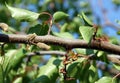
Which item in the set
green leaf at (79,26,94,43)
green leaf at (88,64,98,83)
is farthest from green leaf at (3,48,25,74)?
green leaf at (79,26,94,43)

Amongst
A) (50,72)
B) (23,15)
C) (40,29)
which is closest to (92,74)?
(50,72)

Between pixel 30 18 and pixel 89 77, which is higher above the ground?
pixel 30 18

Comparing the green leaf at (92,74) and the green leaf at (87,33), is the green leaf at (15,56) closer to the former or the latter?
the green leaf at (92,74)

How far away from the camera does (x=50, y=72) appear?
7.25 ft

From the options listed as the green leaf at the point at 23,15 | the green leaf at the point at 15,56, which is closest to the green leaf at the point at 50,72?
the green leaf at the point at 15,56

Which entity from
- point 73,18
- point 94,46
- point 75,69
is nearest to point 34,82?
point 75,69

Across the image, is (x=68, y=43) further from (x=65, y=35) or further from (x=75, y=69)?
(x=65, y=35)

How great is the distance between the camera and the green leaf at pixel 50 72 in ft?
7.02

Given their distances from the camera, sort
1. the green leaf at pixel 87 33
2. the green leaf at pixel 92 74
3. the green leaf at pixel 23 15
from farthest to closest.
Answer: the green leaf at pixel 92 74
the green leaf at pixel 23 15
the green leaf at pixel 87 33

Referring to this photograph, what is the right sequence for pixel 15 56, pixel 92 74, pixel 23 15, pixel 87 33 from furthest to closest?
1. pixel 15 56
2. pixel 92 74
3. pixel 23 15
4. pixel 87 33

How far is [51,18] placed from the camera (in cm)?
214

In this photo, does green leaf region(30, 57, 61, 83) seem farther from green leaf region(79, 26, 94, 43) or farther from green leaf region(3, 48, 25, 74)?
green leaf region(79, 26, 94, 43)

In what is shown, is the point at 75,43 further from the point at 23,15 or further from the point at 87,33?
the point at 23,15

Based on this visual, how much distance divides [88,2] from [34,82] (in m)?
3.93
